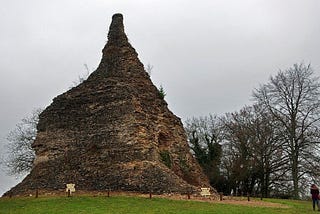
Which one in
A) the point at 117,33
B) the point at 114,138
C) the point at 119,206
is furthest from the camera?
the point at 117,33

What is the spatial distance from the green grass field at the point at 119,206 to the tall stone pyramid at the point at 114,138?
2.73 meters

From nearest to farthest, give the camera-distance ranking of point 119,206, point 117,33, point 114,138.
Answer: point 119,206 → point 114,138 → point 117,33

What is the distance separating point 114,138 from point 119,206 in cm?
818

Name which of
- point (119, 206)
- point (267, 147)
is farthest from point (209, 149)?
point (119, 206)

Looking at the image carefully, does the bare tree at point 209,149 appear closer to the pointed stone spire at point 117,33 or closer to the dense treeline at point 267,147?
the dense treeline at point 267,147

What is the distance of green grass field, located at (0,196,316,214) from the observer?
1992 cm

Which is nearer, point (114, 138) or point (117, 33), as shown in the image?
point (114, 138)

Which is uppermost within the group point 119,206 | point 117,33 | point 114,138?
point 117,33

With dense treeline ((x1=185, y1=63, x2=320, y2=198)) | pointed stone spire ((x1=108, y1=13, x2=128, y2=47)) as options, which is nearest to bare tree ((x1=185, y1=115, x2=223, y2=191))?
dense treeline ((x1=185, y1=63, x2=320, y2=198))

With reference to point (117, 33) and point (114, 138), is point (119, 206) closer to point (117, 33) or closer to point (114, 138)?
point (114, 138)

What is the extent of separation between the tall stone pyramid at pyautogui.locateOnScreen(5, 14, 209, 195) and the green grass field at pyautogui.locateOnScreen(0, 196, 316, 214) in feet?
8.95

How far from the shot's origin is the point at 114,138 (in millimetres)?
28828

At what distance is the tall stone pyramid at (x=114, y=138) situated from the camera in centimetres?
2716

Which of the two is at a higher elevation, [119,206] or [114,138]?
[114,138]
